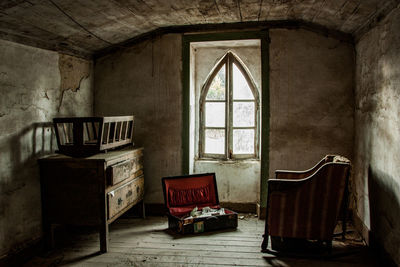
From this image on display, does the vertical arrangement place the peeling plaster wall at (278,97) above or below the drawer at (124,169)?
above

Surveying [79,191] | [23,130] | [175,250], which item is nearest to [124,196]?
[79,191]

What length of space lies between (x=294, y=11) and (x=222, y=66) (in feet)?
4.69

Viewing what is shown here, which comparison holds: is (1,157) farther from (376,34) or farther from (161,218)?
(376,34)

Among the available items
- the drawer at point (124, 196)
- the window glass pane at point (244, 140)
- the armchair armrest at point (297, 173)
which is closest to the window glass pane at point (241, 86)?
the window glass pane at point (244, 140)

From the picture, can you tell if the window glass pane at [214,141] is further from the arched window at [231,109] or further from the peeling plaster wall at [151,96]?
the peeling plaster wall at [151,96]

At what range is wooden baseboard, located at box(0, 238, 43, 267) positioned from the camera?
9.67 feet

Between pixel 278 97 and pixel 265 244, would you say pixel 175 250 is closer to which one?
pixel 265 244

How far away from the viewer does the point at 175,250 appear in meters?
3.36

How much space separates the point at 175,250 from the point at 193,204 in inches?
36.5

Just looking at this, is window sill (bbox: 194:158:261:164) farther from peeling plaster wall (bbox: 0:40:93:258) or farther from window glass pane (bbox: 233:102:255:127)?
peeling plaster wall (bbox: 0:40:93:258)

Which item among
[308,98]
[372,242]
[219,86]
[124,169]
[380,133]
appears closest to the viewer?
[380,133]

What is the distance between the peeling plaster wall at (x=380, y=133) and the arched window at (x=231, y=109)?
1.44 meters

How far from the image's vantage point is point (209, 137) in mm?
4941

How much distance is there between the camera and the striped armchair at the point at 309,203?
306cm
